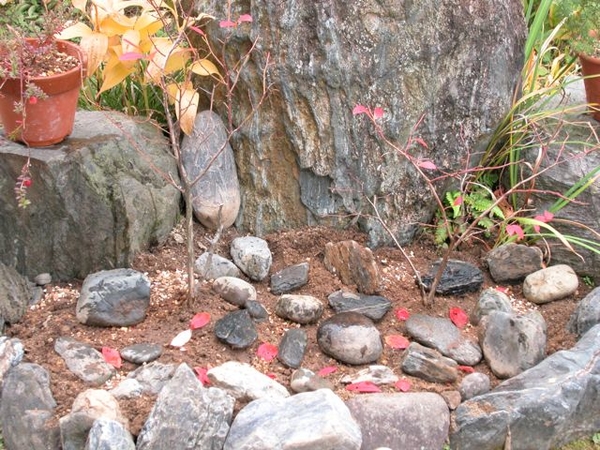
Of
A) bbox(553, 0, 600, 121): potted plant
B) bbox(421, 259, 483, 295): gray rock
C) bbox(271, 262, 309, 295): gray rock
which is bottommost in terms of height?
bbox(271, 262, 309, 295): gray rock

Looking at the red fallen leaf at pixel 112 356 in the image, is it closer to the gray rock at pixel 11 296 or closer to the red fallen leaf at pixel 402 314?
the gray rock at pixel 11 296

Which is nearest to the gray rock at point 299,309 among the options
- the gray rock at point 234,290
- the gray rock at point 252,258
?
the gray rock at point 234,290

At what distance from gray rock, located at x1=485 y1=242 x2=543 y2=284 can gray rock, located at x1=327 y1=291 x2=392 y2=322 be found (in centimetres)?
61

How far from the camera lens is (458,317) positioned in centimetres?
370

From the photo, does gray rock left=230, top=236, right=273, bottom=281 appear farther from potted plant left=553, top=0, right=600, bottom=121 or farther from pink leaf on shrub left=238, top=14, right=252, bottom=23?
potted plant left=553, top=0, right=600, bottom=121

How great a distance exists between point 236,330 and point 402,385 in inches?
27.3

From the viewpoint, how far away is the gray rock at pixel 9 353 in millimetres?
3199

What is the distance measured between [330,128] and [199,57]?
696 millimetres

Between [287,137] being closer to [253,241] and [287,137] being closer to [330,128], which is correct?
[330,128]

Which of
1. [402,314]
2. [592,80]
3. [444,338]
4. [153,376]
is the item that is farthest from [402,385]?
[592,80]

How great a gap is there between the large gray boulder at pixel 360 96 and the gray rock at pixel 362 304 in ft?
1.51

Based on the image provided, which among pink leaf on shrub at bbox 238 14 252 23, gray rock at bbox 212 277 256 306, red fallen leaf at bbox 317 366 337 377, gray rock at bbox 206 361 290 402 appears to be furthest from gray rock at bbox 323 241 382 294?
pink leaf on shrub at bbox 238 14 252 23

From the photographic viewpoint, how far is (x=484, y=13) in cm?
405

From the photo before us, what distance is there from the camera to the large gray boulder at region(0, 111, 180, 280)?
3.52 metres
